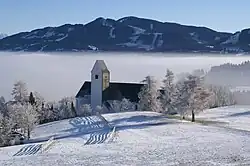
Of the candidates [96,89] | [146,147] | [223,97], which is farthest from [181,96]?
[223,97]

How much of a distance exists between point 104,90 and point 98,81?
231 cm

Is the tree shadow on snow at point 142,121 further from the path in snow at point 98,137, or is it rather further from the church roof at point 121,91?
the church roof at point 121,91

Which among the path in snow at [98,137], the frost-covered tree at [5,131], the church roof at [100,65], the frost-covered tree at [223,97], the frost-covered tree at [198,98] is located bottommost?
the frost-covered tree at [223,97]

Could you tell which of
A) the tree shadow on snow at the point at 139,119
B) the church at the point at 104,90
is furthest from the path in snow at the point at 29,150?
the church at the point at 104,90

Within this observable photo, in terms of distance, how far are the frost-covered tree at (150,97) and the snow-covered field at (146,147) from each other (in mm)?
23372

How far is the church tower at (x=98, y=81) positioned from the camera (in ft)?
276

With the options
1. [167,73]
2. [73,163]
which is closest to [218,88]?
[167,73]

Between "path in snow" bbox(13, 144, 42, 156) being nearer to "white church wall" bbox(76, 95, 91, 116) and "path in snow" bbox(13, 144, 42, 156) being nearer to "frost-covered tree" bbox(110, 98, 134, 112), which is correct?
"frost-covered tree" bbox(110, 98, 134, 112)

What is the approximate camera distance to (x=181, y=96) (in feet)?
170

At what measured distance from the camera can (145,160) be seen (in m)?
26.5

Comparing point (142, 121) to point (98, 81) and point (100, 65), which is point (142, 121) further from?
point (100, 65)

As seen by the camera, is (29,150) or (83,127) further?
(83,127)

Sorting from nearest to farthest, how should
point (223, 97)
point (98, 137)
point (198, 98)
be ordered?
point (98, 137) < point (198, 98) < point (223, 97)

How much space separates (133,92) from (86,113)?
12.7 m
